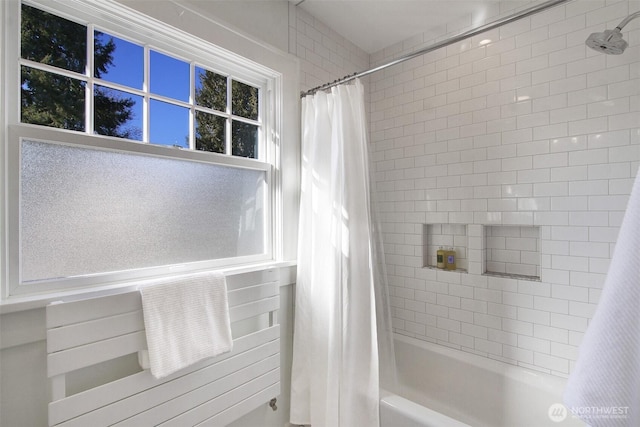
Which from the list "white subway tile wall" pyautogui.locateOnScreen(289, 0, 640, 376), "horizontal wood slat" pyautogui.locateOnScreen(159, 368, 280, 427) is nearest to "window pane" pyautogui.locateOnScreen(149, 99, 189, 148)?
"white subway tile wall" pyautogui.locateOnScreen(289, 0, 640, 376)

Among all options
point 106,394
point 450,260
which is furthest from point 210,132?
point 450,260

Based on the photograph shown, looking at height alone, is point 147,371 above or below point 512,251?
below

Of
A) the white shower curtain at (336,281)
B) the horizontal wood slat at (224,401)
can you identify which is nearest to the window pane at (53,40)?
the white shower curtain at (336,281)

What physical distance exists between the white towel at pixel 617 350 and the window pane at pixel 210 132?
1654 millimetres

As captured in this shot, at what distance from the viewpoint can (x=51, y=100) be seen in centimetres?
119

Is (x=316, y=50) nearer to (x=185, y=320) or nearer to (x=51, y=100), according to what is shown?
(x=51, y=100)

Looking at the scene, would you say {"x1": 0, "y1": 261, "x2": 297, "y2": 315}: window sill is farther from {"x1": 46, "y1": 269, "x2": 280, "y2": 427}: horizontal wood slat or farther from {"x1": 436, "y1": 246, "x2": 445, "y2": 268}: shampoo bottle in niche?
{"x1": 436, "y1": 246, "x2": 445, "y2": 268}: shampoo bottle in niche

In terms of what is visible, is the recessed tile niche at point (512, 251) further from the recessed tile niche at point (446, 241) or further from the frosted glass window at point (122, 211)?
the frosted glass window at point (122, 211)

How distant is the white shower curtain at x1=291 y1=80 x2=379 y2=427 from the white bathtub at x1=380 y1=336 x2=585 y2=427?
0.76ft

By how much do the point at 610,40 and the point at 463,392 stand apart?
82.6 inches

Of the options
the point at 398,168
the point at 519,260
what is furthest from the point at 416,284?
the point at 398,168

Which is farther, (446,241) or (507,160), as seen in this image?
(446,241)

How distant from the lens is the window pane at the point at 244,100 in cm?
183

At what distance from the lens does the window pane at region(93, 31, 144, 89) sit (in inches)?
51.9
